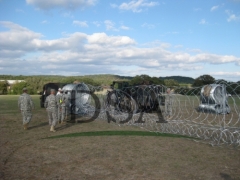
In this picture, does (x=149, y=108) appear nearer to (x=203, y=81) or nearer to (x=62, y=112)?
(x=62, y=112)

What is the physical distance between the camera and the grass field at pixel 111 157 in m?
5.16

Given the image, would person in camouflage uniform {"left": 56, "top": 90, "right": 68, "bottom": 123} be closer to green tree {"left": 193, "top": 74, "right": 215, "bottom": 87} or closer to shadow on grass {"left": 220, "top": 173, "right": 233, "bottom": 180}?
shadow on grass {"left": 220, "top": 173, "right": 233, "bottom": 180}

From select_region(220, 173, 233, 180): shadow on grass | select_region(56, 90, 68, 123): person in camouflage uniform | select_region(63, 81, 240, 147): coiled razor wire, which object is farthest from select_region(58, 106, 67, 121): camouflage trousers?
select_region(220, 173, 233, 180): shadow on grass

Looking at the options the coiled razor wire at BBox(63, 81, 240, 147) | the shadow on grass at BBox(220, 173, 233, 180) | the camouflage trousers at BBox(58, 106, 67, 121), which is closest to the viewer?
the shadow on grass at BBox(220, 173, 233, 180)

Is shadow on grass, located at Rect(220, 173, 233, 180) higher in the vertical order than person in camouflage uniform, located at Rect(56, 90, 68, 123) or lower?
lower

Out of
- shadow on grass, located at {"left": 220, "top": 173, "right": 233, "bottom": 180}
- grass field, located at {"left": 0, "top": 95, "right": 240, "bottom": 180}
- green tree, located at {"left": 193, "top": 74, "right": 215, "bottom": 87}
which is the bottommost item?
grass field, located at {"left": 0, "top": 95, "right": 240, "bottom": 180}

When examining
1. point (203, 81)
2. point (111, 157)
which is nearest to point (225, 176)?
point (111, 157)

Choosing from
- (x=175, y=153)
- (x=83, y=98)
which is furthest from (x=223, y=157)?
(x=83, y=98)

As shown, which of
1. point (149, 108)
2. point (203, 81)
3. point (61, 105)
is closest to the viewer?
point (61, 105)

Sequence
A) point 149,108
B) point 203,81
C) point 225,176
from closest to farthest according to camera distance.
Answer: point 225,176 < point 149,108 < point 203,81

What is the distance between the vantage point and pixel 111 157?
252 inches

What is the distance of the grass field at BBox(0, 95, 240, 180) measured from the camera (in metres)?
5.16

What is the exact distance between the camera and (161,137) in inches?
351

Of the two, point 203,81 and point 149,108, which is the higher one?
point 203,81
